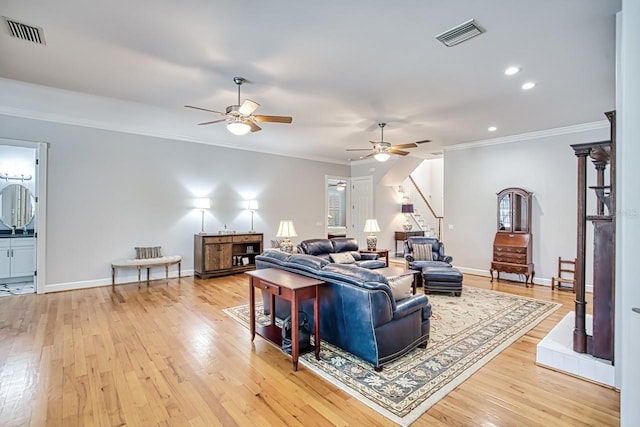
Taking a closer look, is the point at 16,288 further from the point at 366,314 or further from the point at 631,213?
the point at 631,213

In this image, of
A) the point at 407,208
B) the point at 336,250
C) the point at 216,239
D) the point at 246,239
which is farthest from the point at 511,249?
the point at 216,239

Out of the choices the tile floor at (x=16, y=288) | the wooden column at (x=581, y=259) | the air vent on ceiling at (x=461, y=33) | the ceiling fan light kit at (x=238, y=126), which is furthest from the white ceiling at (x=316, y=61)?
the tile floor at (x=16, y=288)

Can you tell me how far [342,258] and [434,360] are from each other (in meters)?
3.40

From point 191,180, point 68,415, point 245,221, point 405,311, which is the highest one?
point 191,180

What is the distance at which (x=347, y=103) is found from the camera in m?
4.64

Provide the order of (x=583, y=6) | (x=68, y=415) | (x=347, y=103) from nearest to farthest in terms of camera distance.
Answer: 1. (x=68, y=415)
2. (x=583, y=6)
3. (x=347, y=103)

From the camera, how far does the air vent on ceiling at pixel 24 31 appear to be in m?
2.69

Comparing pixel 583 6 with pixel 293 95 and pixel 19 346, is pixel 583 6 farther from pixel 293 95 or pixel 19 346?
pixel 19 346

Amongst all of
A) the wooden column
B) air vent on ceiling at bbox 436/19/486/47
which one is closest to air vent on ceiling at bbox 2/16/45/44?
air vent on ceiling at bbox 436/19/486/47

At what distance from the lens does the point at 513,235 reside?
21.1 feet

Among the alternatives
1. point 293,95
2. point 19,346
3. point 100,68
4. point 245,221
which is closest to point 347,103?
point 293,95

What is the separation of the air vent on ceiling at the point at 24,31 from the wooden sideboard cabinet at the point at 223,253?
4.27 m

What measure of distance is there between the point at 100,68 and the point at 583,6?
4.64 m

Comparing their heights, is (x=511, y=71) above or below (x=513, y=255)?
above
